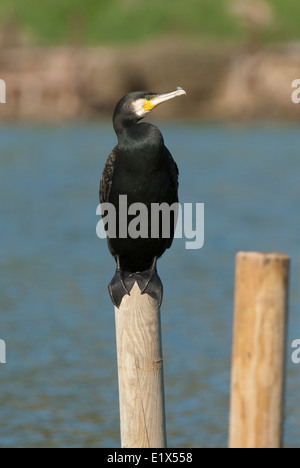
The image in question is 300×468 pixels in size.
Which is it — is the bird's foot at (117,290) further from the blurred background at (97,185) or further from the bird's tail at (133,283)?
the blurred background at (97,185)

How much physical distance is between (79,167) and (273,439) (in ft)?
81.2

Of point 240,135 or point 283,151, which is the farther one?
point 240,135

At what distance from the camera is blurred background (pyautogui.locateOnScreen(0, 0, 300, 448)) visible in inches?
356

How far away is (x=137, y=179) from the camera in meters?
5.65

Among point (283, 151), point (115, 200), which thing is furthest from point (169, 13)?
point (115, 200)

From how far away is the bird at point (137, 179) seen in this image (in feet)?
18.3

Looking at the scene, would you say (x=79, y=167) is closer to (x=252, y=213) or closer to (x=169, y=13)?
(x=252, y=213)

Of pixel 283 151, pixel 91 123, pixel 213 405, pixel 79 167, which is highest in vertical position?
pixel 91 123

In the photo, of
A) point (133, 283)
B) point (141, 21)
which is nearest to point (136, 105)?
point (133, 283)

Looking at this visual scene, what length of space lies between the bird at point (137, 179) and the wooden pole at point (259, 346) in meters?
0.84

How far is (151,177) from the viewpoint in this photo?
18.6ft

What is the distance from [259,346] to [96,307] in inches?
289

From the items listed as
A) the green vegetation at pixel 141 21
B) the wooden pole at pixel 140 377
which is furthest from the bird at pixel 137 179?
the green vegetation at pixel 141 21

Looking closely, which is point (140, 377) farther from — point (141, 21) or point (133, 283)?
point (141, 21)
